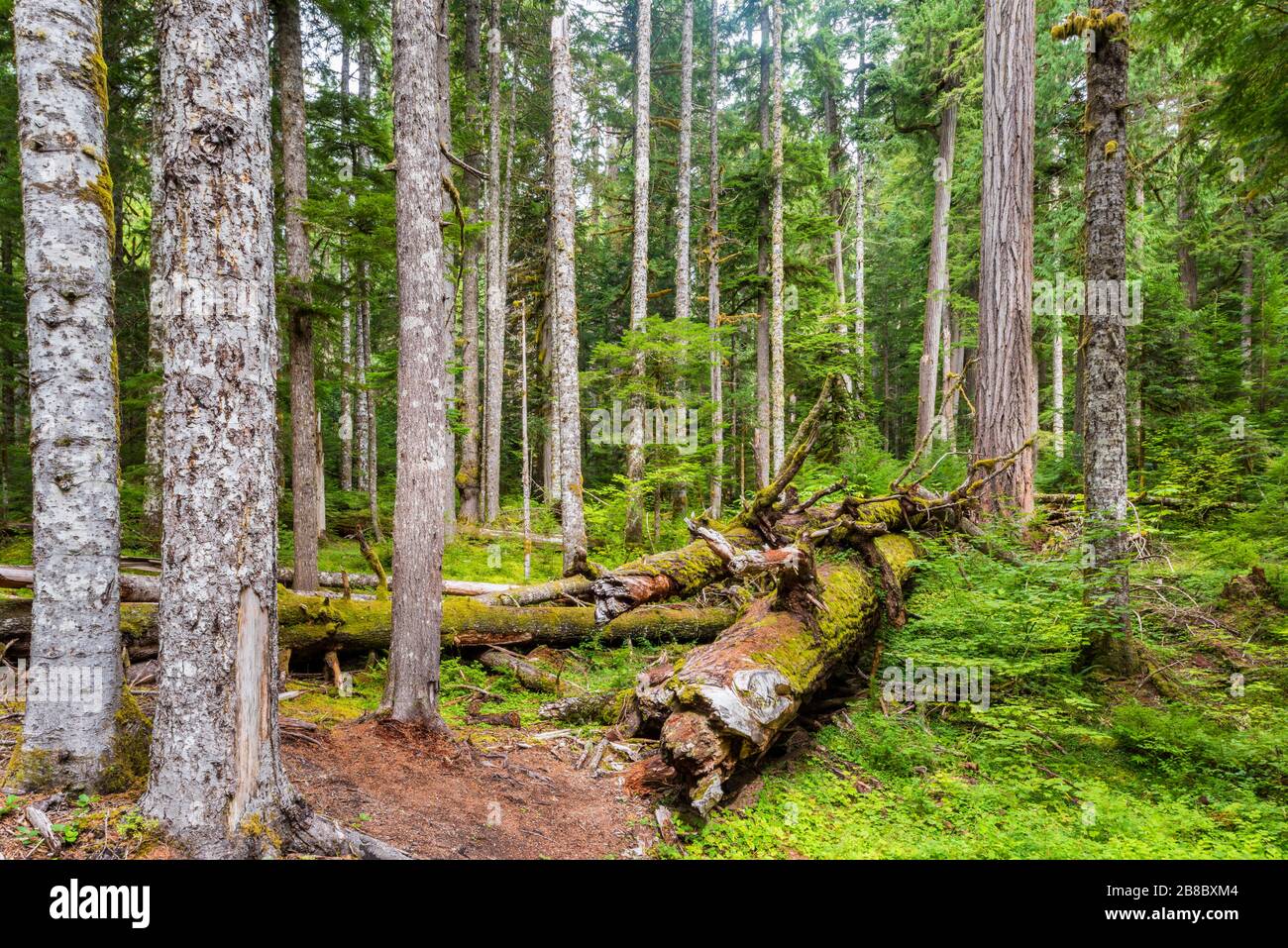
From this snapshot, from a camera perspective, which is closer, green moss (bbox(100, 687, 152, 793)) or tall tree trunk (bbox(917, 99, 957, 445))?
green moss (bbox(100, 687, 152, 793))

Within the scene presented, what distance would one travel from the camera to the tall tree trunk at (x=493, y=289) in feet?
52.9

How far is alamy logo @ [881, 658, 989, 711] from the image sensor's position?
5.71m

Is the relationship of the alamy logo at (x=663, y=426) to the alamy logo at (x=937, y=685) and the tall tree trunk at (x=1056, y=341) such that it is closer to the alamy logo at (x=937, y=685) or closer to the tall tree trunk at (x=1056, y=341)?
the alamy logo at (x=937, y=685)

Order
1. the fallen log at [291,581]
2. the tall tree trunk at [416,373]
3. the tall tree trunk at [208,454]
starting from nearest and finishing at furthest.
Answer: the tall tree trunk at [208,454]
the tall tree trunk at [416,373]
the fallen log at [291,581]

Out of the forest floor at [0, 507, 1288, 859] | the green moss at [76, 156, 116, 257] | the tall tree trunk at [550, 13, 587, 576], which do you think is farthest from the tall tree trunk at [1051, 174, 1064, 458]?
the green moss at [76, 156, 116, 257]

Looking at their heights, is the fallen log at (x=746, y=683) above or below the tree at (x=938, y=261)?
below

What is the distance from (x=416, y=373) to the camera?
5.58m

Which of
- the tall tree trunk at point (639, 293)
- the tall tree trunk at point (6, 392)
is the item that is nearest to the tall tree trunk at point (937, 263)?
the tall tree trunk at point (639, 293)

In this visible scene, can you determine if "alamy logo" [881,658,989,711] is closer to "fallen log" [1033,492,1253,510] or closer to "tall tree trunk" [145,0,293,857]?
"tall tree trunk" [145,0,293,857]

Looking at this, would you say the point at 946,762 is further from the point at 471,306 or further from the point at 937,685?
the point at 471,306

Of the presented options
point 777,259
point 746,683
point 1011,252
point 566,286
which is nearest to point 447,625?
point 746,683

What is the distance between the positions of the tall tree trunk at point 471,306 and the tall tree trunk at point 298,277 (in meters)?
5.85

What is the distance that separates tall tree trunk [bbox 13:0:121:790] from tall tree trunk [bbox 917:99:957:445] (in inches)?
666
